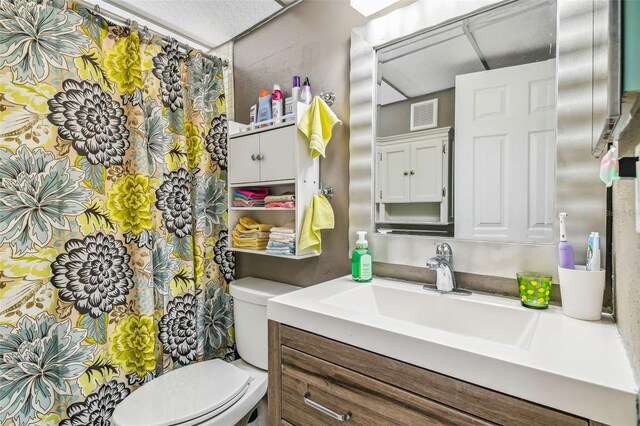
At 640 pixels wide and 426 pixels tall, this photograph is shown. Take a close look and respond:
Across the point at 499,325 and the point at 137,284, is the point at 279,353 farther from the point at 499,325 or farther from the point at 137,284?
the point at 137,284

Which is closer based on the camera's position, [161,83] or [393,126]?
[393,126]

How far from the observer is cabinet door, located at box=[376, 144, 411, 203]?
123 cm

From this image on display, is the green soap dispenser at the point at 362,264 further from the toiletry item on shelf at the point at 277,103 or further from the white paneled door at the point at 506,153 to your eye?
the toiletry item on shelf at the point at 277,103

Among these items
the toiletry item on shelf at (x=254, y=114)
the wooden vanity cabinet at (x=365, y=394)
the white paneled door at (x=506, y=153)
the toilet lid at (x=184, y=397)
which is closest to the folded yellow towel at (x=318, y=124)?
the toiletry item on shelf at (x=254, y=114)

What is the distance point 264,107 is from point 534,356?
1455 mm

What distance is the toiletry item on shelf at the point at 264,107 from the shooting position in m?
1.57

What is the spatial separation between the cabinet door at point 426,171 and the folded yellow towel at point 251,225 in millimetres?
752

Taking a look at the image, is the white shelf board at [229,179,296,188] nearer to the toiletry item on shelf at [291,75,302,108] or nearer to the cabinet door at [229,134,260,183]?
the cabinet door at [229,134,260,183]

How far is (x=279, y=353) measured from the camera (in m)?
0.94

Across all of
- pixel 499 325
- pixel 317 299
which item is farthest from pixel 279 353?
pixel 499 325

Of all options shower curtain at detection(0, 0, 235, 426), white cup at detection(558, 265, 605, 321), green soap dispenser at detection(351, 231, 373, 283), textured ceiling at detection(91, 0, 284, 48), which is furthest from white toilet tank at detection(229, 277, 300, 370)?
textured ceiling at detection(91, 0, 284, 48)

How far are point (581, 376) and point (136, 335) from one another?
5.41 feet

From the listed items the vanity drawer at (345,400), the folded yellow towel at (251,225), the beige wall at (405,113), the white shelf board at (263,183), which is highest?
the beige wall at (405,113)

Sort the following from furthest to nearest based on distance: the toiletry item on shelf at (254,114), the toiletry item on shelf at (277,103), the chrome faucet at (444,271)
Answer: the toiletry item on shelf at (254,114), the toiletry item on shelf at (277,103), the chrome faucet at (444,271)
